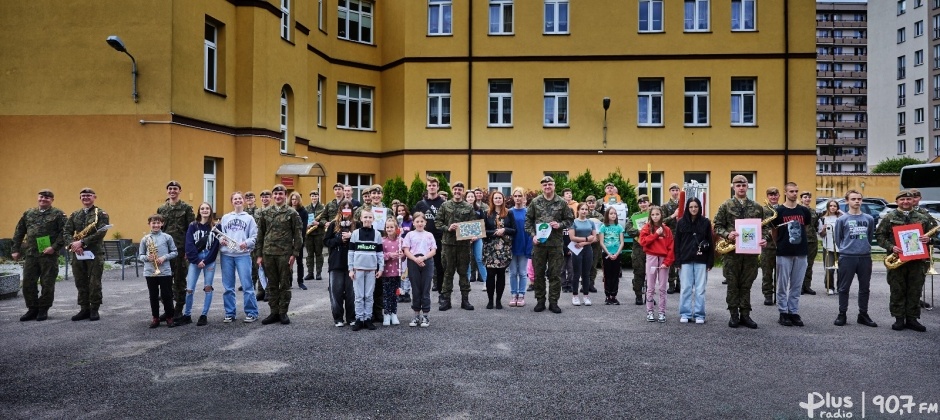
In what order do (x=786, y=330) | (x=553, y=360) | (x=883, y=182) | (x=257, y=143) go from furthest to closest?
(x=883, y=182) < (x=257, y=143) < (x=786, y=330) < (x=553, y=360)

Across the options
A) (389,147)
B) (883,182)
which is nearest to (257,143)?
(389,147)

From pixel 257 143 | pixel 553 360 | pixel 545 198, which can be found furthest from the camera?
pixel 257 143

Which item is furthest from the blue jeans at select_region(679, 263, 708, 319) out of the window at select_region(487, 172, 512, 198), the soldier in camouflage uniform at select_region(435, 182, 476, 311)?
the window at select_region(487, 172, 512, 198)

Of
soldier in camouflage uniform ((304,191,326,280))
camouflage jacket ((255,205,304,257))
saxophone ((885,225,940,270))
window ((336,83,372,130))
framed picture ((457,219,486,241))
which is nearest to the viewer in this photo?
saxophone ((885,225,940,270))

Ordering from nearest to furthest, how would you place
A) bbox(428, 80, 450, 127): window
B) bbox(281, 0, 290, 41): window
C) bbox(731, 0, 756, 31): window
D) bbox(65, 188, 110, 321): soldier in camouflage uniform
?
bbox(65, 188, 110, 321): soldier in camouflage uniform → bbox(281, 0, 290, 41): window → bbox(731, 0, 756, 31): window → bbox(428, 80, 450, 127): window

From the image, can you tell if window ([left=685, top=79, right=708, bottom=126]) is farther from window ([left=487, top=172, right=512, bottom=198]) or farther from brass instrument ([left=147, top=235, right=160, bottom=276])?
brass instrument ([left=147, top=235, right=160, bottom=276])

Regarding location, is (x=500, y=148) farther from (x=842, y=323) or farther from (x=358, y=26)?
(x=842, y=323)

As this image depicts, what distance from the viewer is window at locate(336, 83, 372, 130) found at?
2848 centimetres

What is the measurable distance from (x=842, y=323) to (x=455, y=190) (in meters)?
5.80

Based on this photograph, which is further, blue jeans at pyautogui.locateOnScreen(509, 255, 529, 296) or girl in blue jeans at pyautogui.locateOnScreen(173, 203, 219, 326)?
blue jeans at pyautogui.locateOnScreen(509, 255, 529, 296)

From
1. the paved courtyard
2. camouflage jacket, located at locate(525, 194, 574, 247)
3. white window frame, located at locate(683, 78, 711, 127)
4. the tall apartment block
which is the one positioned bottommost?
the paved courtyard

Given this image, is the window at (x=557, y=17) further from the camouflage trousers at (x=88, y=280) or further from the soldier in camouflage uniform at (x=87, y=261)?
the camouflage trousers at (x=88, y=280)

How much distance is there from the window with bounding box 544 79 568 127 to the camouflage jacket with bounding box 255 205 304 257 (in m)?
18.8

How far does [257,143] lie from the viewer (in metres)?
21.2
